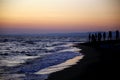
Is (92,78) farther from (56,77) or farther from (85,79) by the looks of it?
(56,77)

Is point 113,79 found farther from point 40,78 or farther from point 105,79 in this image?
point 40,78

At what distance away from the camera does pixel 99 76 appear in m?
7.41

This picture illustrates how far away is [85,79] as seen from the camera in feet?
23.9

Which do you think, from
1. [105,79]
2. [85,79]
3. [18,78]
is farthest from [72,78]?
[18,78]

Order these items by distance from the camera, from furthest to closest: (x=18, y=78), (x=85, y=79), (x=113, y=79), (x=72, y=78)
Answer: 1. (x=18, y=78)
2. (x=72, y=78)
3. (x=85, y=79)
4. (x=113, y=79)

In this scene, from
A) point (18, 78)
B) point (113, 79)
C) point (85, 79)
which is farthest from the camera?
point (18, 78)

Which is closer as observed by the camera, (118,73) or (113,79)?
(113,79)

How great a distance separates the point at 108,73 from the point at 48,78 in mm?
1899

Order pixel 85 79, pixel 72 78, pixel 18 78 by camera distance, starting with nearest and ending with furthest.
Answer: pixel 85 79
pixel 72 78
pixel 18 78

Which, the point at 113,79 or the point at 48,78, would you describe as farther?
the point at 48,78

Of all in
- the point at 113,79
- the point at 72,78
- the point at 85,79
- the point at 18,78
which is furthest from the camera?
the point at 18,78

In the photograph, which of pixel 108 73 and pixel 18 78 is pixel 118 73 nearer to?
pixel 108 73

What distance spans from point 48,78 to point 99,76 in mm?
1708

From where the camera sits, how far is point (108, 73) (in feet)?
25.3
